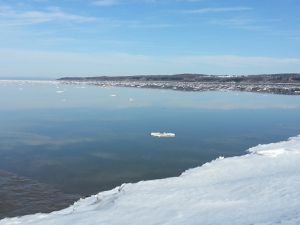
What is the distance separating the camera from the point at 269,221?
23.7 feet

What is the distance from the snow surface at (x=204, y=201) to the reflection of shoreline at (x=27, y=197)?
0.96m

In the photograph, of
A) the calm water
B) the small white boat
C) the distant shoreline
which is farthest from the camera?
the distant shoreline

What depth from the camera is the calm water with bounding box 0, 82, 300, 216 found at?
48.9 feet

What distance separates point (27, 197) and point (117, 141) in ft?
28.2

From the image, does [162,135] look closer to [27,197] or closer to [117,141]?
[117,141]

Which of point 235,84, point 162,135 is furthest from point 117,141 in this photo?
point 235,84

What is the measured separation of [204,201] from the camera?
9.60 m

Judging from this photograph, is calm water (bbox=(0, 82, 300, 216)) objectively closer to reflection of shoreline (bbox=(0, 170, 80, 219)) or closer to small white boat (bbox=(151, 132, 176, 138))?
reflection of shoreline (bbox=(0, 170, 80, 219))

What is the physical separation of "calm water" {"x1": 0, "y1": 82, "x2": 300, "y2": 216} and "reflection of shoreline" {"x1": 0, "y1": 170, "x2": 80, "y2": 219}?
0.42 m

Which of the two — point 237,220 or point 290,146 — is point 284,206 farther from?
point 290,146

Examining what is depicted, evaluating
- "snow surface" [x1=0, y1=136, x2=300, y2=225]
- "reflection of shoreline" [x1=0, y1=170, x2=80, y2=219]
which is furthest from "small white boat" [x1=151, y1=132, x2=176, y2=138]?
"reflection of shoreline" [x1=0, y1=170, x2=80, y2=219]

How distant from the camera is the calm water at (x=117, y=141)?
1489cm

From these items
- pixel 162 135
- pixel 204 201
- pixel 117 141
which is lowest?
pixel 117 141

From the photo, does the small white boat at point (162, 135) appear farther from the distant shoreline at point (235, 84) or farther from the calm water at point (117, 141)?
the distant shoreline at point (235, 84)
